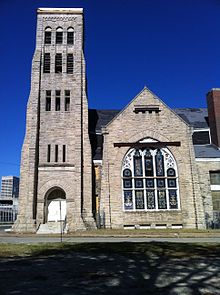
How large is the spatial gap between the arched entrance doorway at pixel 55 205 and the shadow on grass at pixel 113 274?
18.9 metres

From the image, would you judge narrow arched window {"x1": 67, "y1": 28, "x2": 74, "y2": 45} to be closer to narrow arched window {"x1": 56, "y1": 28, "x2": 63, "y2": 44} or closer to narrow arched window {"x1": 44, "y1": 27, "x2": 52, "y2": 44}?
narrow arched window {"x1": 56, "y1": 28, "x2": 63, "y2": 44}

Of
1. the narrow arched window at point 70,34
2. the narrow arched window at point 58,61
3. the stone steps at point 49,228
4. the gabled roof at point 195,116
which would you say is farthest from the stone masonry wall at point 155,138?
the narrow arched window at point 70,34

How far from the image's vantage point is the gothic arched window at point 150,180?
28.7 metres

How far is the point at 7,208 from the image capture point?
54.2m

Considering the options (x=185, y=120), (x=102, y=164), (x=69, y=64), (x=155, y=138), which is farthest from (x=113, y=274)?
(x=185, y=120)

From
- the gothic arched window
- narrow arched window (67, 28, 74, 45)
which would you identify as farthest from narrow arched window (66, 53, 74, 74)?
the gothic arched window

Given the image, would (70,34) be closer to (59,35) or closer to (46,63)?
(59,35)

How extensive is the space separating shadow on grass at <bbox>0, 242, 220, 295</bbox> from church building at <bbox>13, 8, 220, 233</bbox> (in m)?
18.1

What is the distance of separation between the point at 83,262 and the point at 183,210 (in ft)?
70.6

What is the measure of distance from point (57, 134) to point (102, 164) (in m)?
5.16

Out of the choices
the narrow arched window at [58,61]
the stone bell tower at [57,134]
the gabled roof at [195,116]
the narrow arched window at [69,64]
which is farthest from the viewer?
the gabled roof at [195,116]

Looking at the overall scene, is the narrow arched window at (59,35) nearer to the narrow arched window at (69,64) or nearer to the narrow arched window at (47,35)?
the narrow arched window at (47,35)

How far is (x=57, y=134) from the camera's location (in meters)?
29.8

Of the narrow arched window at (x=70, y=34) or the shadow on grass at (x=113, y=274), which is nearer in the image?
the shadow on grass at (x=113, y=274)
